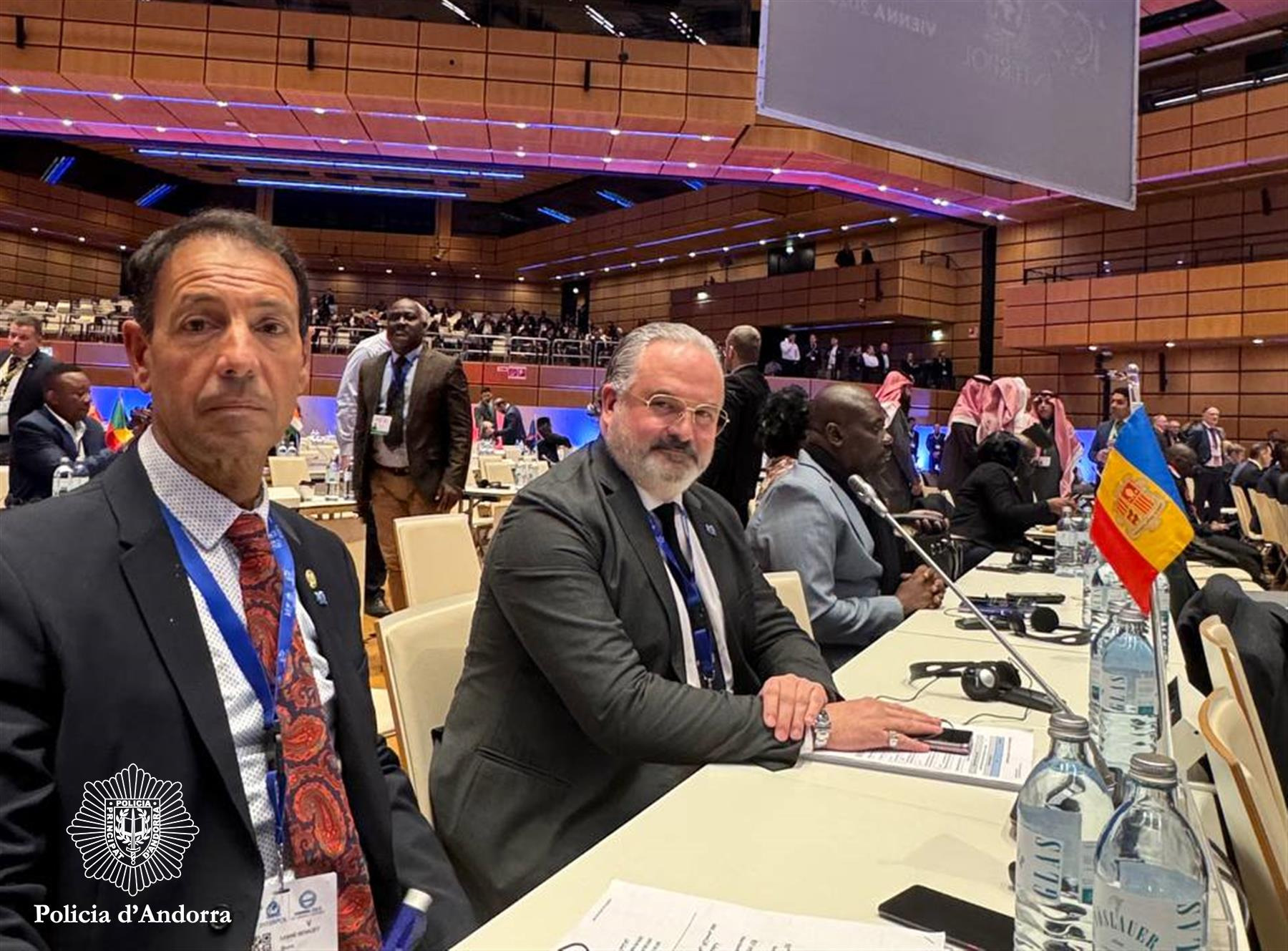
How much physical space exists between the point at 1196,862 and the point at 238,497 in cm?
109

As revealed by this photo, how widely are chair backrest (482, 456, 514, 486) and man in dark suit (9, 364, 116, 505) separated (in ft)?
13.7

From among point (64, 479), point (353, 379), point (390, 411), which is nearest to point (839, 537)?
point (390, 411)

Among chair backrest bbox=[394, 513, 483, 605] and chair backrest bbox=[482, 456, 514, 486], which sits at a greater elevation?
chair backrest bbox=[482, 456, 514, 486]

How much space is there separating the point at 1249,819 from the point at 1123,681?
660 mm

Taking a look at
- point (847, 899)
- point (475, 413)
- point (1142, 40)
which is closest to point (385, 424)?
point (847, 899)

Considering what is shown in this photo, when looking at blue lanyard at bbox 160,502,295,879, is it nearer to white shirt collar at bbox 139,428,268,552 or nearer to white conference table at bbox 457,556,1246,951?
white shirt collar at bbox 139,428,268,552

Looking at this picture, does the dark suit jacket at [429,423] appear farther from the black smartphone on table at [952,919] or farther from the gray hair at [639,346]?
the black smartphone on table at [952,919]

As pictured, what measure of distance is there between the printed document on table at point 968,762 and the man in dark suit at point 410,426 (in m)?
3.24

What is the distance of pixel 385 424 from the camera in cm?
437

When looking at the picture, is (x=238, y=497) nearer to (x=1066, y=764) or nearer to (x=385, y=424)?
(x=1066, y=764)

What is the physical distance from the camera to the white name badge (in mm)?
983

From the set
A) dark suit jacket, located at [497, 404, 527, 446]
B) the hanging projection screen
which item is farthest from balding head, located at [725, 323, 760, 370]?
dark suit jacket, located at [497, 404, 527, 446]

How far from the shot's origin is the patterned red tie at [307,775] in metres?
1.05

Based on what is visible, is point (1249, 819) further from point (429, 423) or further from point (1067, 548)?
point (429, 423)
